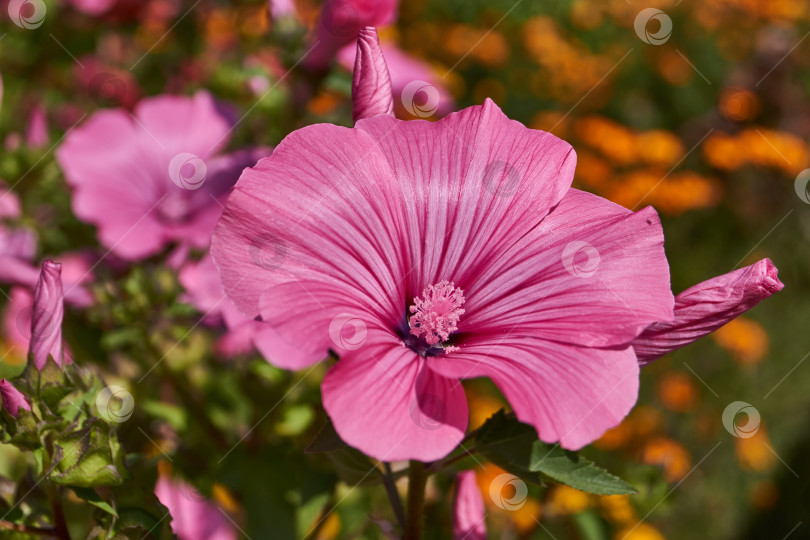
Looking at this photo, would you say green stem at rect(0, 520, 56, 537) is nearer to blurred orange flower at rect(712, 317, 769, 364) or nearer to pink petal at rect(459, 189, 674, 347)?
pink petal at rect(459, 189, 674, 347)

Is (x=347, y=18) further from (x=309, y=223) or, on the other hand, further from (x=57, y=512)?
(x=57, y=512)

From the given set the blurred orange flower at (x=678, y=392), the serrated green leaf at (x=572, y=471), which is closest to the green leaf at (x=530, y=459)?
the serrated green leaf at (x=572, y=471)

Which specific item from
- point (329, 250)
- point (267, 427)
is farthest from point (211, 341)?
point (329, 250)

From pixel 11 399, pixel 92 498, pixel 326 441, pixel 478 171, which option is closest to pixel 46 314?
pixel 11 399

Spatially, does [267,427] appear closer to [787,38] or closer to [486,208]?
[486,208]

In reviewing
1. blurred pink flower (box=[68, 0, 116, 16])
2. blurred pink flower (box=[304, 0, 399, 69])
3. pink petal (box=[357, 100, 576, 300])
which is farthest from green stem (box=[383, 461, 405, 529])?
blurred pink flower (box=[68, 0, 116, 16])

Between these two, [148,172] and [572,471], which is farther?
[148,172]
